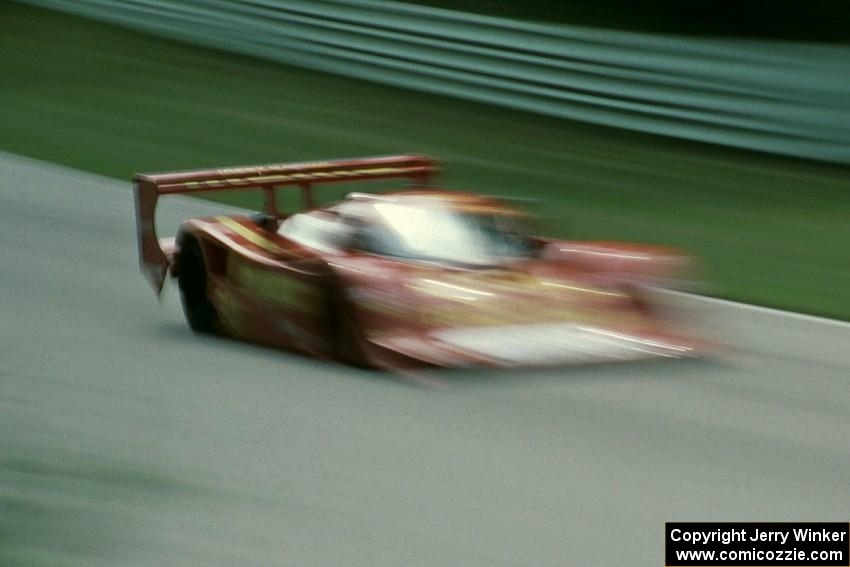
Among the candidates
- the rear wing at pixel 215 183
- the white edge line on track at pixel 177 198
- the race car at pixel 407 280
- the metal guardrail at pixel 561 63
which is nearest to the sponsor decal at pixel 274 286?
the race car at pixel 407 280

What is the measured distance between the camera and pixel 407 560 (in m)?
4.71

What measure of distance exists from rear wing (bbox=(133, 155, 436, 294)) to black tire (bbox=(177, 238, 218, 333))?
0.23 meters

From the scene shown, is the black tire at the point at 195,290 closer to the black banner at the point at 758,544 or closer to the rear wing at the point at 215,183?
the rear wing at the point at 215,183

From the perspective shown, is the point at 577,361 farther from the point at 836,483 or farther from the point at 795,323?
the point at 795,323

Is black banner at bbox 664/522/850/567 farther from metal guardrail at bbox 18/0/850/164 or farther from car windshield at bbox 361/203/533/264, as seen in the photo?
metal guardrail at bbox 18/0/850/164

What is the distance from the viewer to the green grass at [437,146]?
11914mm

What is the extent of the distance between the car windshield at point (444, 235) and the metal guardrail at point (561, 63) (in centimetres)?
647

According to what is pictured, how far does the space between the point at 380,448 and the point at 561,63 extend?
9829 mm

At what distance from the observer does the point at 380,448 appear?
6.09 m

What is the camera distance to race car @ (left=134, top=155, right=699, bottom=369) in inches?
277

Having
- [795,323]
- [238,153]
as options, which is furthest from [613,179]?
[795,323]

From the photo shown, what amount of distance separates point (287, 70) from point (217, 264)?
9.73 m

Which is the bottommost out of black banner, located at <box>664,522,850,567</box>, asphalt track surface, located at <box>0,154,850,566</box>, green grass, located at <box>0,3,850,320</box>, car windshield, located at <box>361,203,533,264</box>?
black banner, located at <box>664,522,850,567</box>

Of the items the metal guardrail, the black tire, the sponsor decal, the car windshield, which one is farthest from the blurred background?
the car windshield
